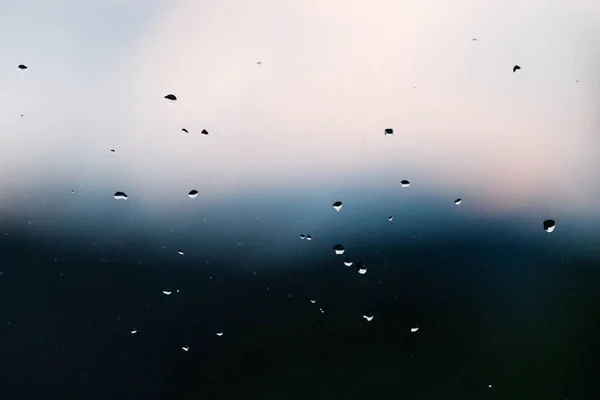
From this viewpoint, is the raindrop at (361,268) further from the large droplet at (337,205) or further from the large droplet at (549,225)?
the large droplet at (549,225)

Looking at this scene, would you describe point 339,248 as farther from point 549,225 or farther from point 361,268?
point 549,225

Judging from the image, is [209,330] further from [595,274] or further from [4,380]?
[595,274]

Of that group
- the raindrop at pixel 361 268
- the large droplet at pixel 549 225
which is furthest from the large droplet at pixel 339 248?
the large droplet at pixel 549 225

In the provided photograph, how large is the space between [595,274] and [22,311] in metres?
1.23

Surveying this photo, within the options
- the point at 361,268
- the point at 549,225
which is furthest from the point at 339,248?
the point at 549,225

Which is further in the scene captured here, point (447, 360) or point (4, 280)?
point (447, 360)

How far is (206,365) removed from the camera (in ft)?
3.96

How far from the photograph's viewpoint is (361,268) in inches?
45.5

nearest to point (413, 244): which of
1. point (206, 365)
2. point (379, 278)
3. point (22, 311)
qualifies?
point (379, 278)

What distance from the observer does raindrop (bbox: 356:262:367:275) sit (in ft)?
3.77

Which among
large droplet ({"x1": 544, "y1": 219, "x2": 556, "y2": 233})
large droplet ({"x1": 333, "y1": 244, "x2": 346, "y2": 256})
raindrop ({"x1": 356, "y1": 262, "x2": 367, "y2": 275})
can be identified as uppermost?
large droplet ({"x1": 544, "y1": 219, "x2": 556, "y2": 233})

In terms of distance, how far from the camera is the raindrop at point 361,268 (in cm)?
115

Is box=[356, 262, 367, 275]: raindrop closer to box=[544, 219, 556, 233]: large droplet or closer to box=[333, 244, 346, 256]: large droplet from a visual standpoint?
box=[333, 244, 346, 256]: large droplet

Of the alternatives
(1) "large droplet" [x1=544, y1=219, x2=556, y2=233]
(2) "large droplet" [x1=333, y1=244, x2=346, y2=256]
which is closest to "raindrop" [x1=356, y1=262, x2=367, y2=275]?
(2) "large droplet" [x1=333, y1=244, x2=346, y2=256]
